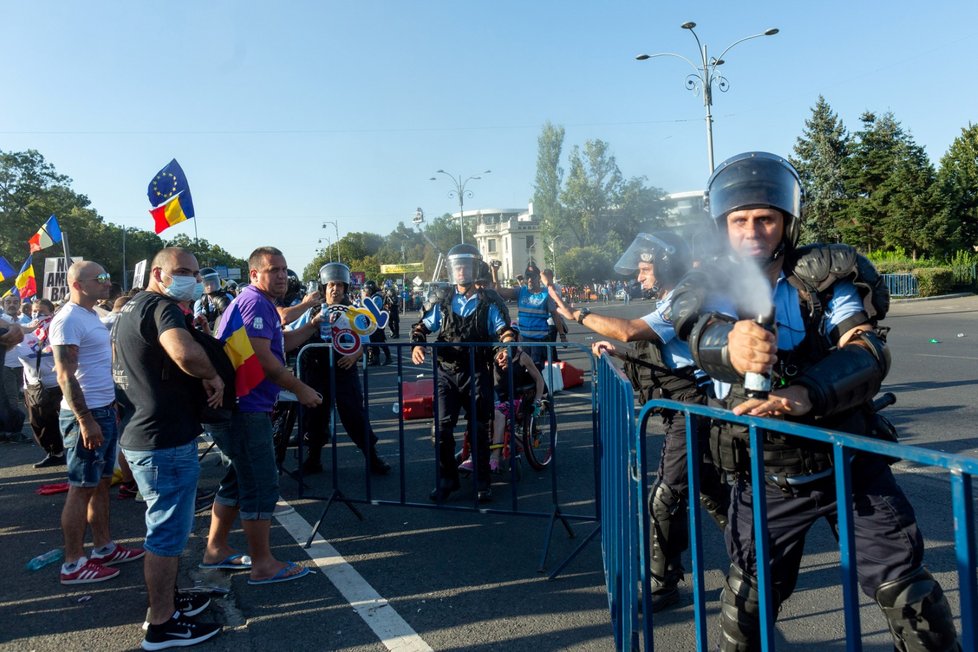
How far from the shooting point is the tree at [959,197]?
3048 cm

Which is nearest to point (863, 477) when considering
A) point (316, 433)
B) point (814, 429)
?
point (814, 429)

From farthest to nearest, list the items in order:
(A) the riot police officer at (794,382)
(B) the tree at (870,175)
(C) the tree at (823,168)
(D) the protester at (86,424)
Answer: (C) the tree at (823,168) → (B) the tree at (870,175) → (D) the protester at (86,424) → (A) the riot police officer at (794,382)

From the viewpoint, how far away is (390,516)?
4781 millimetres

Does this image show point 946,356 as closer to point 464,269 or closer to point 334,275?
point 464,269

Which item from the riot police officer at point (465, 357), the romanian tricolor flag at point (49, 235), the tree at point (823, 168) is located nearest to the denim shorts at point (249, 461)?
the riot police officer at point (465, 357)

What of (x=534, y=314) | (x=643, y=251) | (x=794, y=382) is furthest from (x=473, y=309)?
(x=794, y=382)

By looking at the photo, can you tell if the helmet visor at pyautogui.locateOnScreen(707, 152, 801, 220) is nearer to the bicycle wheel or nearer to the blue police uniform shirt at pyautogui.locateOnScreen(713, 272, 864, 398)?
the blue police uniform shirt at pyautogui.locateOnScreen(713, 272, 864, 398)

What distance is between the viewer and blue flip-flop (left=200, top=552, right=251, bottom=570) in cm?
386

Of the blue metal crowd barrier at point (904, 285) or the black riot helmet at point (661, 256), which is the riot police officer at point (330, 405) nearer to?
the black riot helmet at point (661, 256)

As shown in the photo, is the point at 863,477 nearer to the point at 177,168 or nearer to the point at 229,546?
the point at 229,546

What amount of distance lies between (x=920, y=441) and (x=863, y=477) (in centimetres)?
497

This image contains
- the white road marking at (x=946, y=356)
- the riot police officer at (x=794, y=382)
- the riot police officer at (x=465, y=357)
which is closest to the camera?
the riot police officer at (x=794, y=382)

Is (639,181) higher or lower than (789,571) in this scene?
higher

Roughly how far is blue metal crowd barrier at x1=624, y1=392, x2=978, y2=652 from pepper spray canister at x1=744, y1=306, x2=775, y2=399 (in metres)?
0.07
